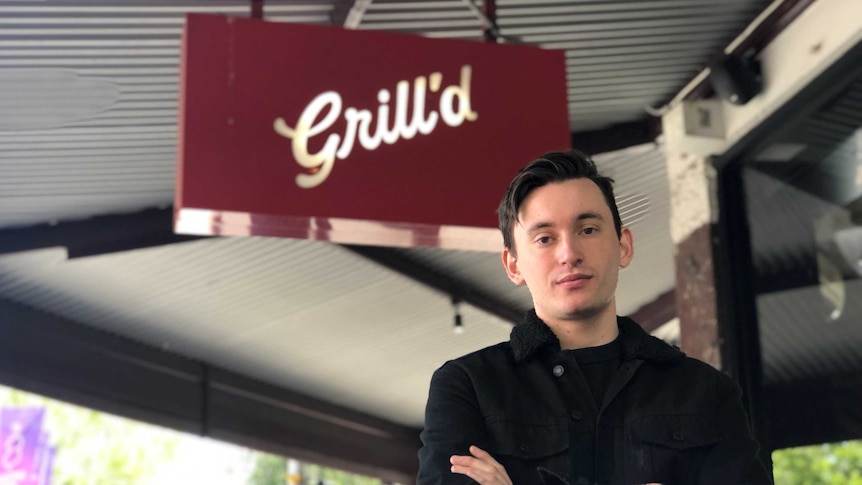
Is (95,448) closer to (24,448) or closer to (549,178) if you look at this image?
(24,448)

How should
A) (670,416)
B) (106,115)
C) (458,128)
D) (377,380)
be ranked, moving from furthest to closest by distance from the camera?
(377,380)
(106,115)
(458,128)
(670,416)

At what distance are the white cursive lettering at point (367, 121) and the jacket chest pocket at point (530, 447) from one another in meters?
1.90

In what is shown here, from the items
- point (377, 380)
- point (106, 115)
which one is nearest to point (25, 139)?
point (106, 115)

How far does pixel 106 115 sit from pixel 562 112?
2.07 meters

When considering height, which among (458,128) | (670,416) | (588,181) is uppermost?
(458,128)

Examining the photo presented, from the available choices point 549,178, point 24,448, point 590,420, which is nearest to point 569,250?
point 549,178

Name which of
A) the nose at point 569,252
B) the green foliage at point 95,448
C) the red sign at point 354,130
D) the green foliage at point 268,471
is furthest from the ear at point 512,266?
the green foliage at point 268,471

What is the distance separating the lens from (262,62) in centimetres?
345

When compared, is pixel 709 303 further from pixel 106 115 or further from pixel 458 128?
pixel 106 115

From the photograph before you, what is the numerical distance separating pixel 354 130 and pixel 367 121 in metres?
0.06

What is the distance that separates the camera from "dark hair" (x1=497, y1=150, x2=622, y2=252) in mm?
1665

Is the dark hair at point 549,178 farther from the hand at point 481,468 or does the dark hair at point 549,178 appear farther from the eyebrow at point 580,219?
the hand at point 481,468

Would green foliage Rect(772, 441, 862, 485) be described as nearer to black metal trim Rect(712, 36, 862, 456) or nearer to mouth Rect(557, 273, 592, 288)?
black metal trim Rect(712, 36, 862, 456)

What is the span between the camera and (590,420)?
156cm
